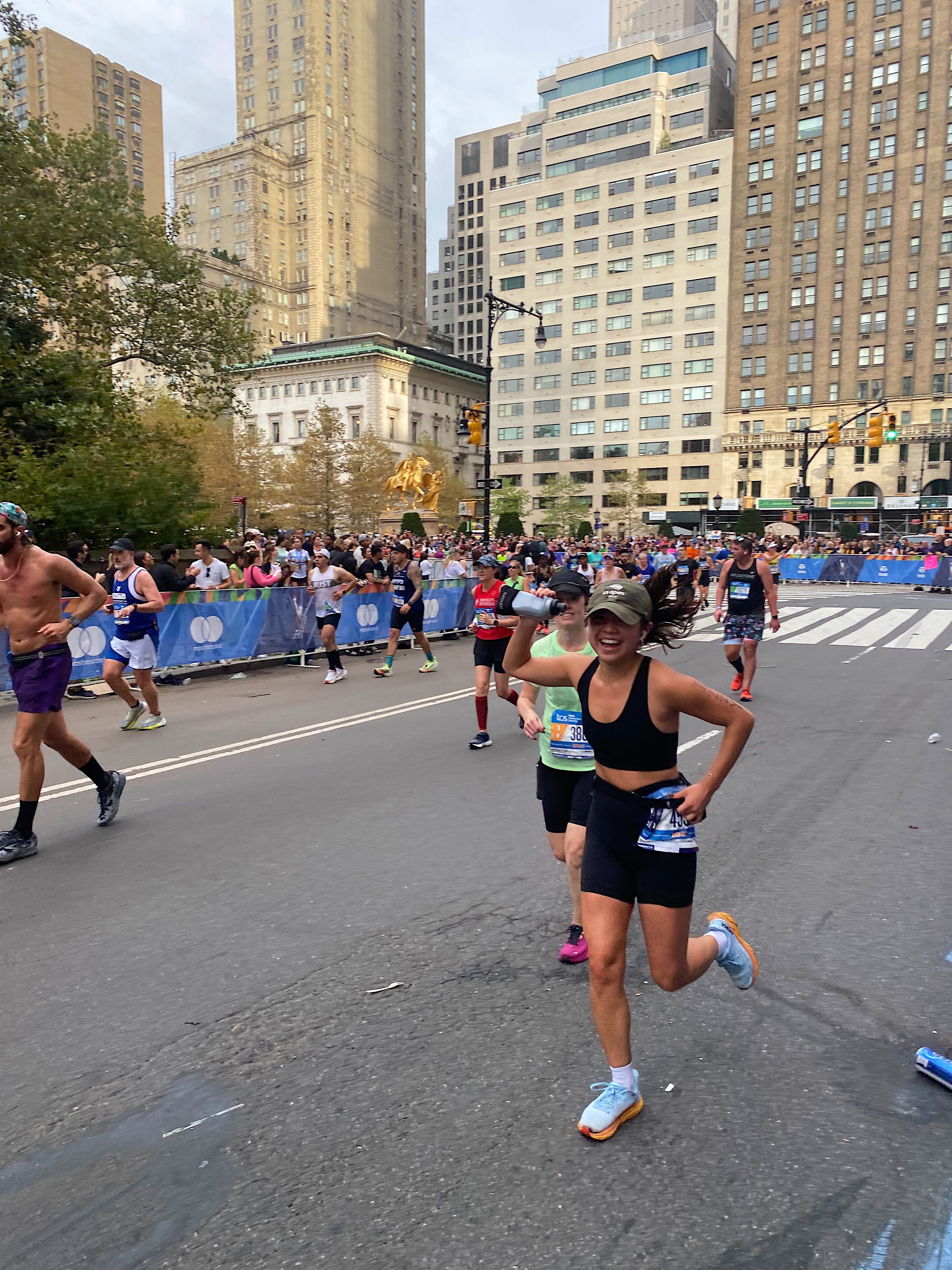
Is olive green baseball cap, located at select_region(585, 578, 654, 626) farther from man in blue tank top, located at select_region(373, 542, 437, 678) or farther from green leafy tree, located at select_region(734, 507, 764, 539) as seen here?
green leafy tree, located at select_region(734, 507, 764, 539)

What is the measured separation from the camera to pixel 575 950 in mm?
3994

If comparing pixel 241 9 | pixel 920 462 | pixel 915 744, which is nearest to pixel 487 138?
pixel 241 9

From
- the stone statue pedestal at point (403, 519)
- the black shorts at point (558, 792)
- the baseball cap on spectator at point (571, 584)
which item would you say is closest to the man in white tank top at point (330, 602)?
the black shorts at point (558, 792)

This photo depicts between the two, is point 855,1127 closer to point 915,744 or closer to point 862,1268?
point 862,1268

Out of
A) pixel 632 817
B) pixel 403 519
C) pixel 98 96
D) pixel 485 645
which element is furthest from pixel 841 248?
pixel 98 96

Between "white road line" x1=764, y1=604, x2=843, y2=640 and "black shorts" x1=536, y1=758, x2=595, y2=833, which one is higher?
"black shorts" x1=536, y1=758, x2=595, y2=833

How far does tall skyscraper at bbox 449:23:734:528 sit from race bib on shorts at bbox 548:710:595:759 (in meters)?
76.3

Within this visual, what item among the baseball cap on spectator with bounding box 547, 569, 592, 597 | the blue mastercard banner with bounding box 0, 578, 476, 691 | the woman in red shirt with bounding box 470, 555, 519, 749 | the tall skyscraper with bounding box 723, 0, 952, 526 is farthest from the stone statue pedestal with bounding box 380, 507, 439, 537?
the tall skyscraper with bounding box 723, 0, 952, 526

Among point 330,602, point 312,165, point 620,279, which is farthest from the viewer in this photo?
point 312,165

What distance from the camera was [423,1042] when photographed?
330cm

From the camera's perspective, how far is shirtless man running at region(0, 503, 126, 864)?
542 centimetres

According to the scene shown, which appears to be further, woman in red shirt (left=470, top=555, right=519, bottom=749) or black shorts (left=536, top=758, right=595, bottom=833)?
woman in red shirt (left=470, top=555, right=519, bottom=749)

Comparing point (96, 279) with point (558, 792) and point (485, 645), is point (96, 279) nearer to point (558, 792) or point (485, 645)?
point (485, 645)

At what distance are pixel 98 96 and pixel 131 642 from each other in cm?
15330
